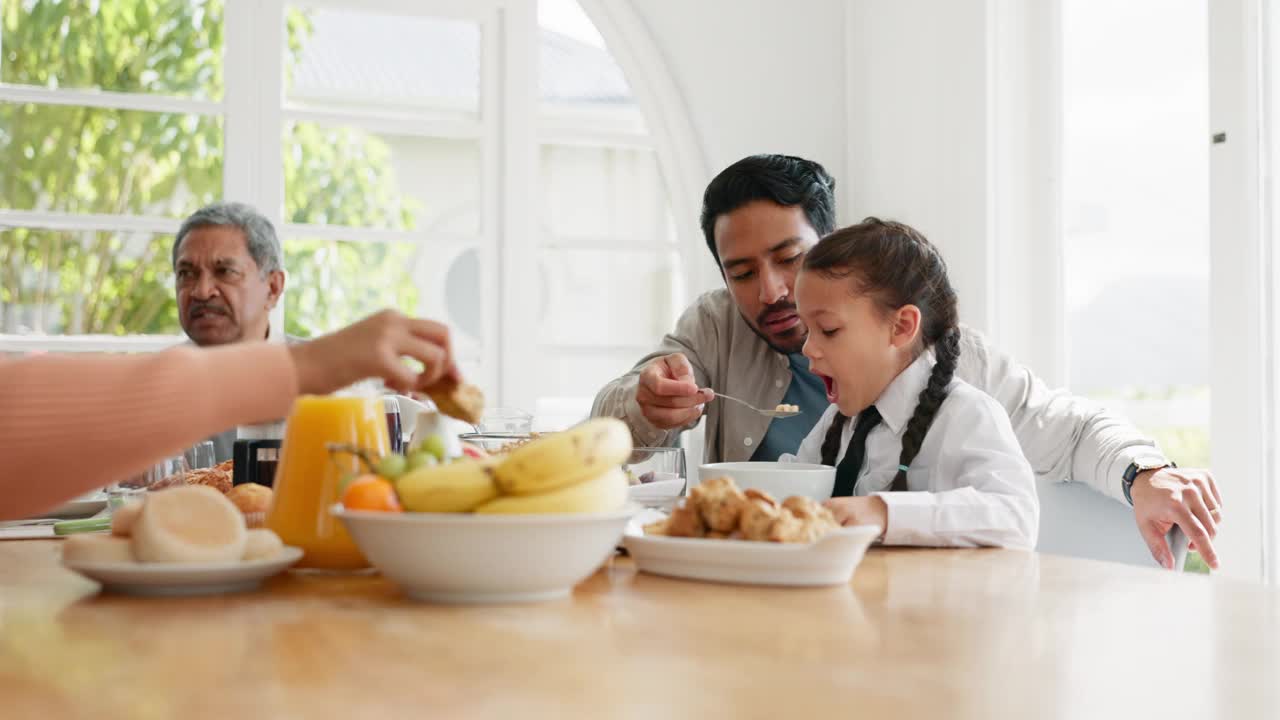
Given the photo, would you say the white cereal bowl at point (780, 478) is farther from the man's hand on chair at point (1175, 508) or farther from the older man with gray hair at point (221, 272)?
the older man with gray hair at point (221, 272)

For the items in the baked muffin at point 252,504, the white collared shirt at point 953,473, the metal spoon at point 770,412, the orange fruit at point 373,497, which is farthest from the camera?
the metal spoon at point 770,412

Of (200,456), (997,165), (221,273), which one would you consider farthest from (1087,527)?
(221,273)

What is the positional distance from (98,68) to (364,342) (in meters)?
3.28

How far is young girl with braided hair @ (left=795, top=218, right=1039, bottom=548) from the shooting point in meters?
1.34

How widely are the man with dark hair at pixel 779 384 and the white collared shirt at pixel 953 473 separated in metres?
0.36

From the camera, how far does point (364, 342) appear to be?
1.00 meters

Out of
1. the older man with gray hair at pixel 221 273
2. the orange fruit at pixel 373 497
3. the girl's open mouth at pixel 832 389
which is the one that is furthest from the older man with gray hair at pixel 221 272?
the orange fruit at pixel 373 497

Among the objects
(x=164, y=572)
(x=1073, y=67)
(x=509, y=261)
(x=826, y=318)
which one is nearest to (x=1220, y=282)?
(x=1073, y=67)

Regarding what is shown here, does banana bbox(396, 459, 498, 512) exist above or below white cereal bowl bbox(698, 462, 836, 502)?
above

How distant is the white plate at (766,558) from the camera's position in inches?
39.8

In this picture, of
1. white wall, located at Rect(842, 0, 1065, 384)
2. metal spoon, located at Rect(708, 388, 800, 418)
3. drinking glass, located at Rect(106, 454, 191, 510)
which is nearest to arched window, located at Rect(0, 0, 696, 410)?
white wall, located at Rect(842, 0, 1065, 384)

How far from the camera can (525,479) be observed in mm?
917

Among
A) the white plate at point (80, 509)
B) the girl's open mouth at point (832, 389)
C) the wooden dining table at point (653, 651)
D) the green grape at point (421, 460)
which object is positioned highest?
the girl's open mouth at point (832, 389)

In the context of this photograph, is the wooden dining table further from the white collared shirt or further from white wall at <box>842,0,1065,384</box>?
→ white wall at <box>842,0,1065,384</box>
